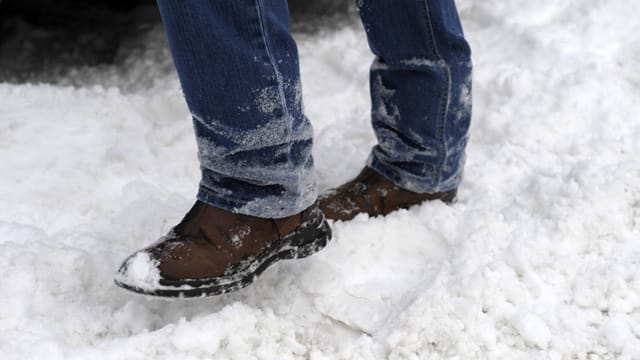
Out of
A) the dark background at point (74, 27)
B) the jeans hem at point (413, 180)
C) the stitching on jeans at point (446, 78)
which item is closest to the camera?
the stitching on jeans at point (446, 78)

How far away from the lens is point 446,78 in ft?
5.65

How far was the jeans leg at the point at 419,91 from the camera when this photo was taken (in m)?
1.66

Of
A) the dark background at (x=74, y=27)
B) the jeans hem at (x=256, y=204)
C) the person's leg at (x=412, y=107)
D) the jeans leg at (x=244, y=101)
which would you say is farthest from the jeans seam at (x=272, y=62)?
the dark background at (x=74, y=27)

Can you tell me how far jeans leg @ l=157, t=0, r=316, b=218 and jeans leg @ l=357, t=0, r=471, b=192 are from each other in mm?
319

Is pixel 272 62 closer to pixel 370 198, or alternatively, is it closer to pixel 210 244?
pixel 210 244

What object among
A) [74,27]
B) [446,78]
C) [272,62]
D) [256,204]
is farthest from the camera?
[74,27]

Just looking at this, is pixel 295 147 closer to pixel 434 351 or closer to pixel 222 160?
pixel 222 160

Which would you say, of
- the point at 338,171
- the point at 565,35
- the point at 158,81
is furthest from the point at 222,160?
the point at 565,35

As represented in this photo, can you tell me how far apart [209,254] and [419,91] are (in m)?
0.59

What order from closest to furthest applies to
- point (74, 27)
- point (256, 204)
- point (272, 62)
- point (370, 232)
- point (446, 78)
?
point (272, 62) < point (256, 204) < point (446, 78) < point (370, 232) < point (74, 27)

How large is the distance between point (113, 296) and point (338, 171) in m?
0.71

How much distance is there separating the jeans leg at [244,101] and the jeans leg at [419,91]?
32 centimetres

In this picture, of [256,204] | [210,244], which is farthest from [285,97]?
[210,244]

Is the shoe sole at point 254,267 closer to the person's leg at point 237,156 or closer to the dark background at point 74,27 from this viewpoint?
the person's leg at point 237,156
